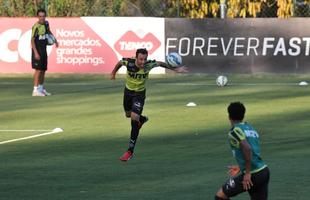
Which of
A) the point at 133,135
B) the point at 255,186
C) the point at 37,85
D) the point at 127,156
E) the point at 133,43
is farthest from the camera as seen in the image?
the point at 133,43

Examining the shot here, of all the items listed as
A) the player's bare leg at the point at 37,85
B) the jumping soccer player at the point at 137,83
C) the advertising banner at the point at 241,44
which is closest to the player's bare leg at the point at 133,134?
the jumping soccer player at the point at 137,83

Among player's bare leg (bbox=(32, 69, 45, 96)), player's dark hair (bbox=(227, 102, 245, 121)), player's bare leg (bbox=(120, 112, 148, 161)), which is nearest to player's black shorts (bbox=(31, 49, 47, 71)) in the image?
player's bare leg (bbox=(32, 69, 45, 96))

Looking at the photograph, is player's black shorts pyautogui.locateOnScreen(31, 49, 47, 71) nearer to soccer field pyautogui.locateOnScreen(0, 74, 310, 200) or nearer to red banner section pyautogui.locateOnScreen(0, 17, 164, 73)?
soccer field pyautogui.locateOnScreen(0, 74, 310, 200)

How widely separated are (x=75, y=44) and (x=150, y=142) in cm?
1653

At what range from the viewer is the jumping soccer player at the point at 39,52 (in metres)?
26.4

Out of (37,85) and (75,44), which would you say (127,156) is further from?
(75,44)

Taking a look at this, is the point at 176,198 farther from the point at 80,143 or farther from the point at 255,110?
the point at 255,110

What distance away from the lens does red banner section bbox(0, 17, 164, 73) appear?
1300 inches

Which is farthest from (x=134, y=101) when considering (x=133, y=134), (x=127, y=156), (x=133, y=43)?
(x=133, y=43)

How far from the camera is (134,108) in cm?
1634

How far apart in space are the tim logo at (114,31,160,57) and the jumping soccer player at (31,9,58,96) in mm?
6172

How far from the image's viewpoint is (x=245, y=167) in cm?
959

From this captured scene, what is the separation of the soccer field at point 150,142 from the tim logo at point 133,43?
334cm

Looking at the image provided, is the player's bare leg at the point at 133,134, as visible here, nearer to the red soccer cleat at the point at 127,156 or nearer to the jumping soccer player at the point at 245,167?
the red soccer cleat at the point at 127,156
